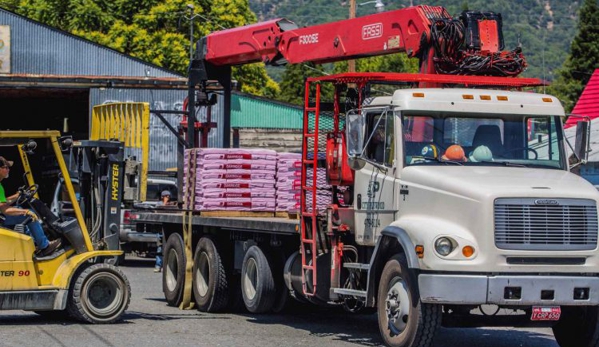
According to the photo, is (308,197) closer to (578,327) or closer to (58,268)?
(58,268)

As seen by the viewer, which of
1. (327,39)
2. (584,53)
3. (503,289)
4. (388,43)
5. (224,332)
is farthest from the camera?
(584,53)

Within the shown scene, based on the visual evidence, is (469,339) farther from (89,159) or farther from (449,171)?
(89,159)

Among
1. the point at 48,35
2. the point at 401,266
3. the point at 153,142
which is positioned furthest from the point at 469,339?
the point at 48,35

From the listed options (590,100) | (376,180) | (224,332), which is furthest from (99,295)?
(590,100)

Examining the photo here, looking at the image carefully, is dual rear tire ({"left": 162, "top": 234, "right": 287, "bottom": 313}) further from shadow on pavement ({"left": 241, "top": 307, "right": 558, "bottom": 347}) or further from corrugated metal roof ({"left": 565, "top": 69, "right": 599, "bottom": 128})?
corrugated metal roof ({"left": 565, "top": 69, "right": 599, "bottom": 128})

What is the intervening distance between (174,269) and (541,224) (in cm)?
849

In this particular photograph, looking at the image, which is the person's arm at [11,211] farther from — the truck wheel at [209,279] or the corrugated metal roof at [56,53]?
the corrugated metal roof at [56,53]

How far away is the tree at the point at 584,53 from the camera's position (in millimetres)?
66500

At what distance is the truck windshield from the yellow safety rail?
7422mm

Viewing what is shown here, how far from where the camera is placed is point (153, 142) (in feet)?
142

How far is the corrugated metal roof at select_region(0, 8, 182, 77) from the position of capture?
4859 centimetres

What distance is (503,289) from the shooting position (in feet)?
39.8

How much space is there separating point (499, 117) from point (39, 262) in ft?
20.0

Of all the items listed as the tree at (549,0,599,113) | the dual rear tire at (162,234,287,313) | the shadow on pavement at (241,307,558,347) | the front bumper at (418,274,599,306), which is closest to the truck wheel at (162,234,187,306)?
the dual rear tire at (162,234,287,313)
